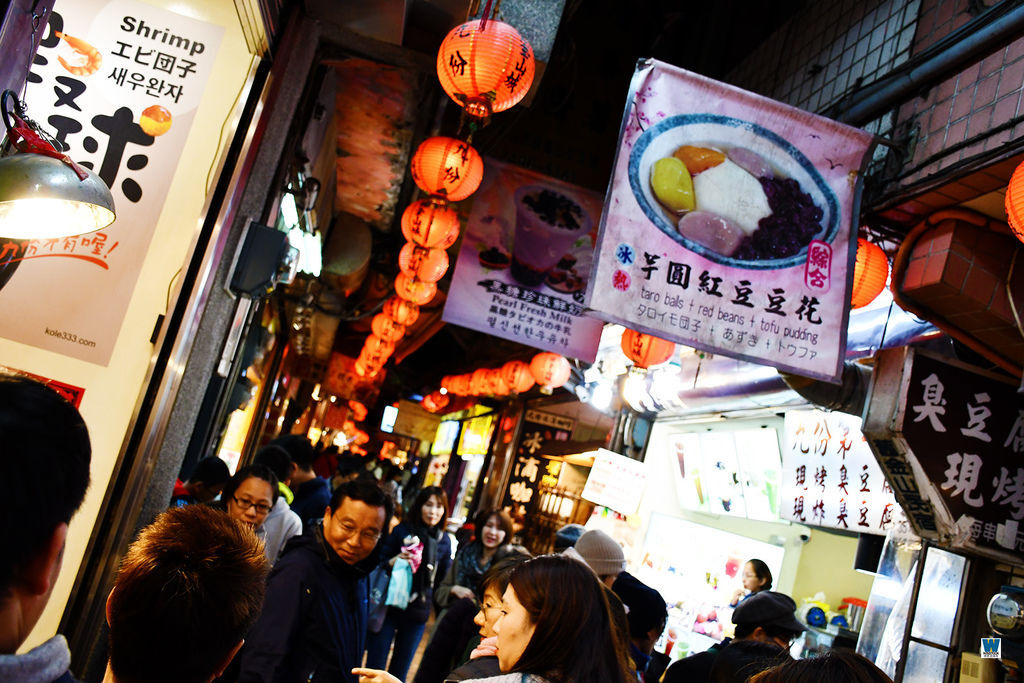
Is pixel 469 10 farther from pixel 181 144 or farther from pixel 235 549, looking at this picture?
pixel 235 549

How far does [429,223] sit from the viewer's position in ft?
29.0

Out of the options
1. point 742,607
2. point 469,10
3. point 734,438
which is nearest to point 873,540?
point 734,438

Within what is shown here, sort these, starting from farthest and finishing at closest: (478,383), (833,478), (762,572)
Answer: (478,383) < (762,572) < (833,478)

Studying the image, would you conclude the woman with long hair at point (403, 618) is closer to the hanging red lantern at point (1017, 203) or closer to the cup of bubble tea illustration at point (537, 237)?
the cup of bubble tea illustration at point (537, 237)

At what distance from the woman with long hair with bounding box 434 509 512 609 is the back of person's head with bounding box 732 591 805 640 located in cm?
328

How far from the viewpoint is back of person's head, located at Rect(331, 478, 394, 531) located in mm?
4012

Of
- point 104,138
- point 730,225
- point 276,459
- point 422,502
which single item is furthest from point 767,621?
point 104,138

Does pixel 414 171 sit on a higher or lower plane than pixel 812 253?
higher

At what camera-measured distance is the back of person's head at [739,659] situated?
3.92m

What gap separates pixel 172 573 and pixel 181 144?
3.94 metres

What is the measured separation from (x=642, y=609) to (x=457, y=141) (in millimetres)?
4822

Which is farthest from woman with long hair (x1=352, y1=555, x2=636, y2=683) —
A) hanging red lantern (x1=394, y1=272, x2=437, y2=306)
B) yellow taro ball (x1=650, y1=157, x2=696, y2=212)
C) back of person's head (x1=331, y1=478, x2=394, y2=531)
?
hanging red lantern (x1=394, y1=272, x2=437, y2=306)

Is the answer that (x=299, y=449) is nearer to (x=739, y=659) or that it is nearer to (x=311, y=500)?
→ (x=311, y=500)

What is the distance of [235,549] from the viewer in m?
1.96
